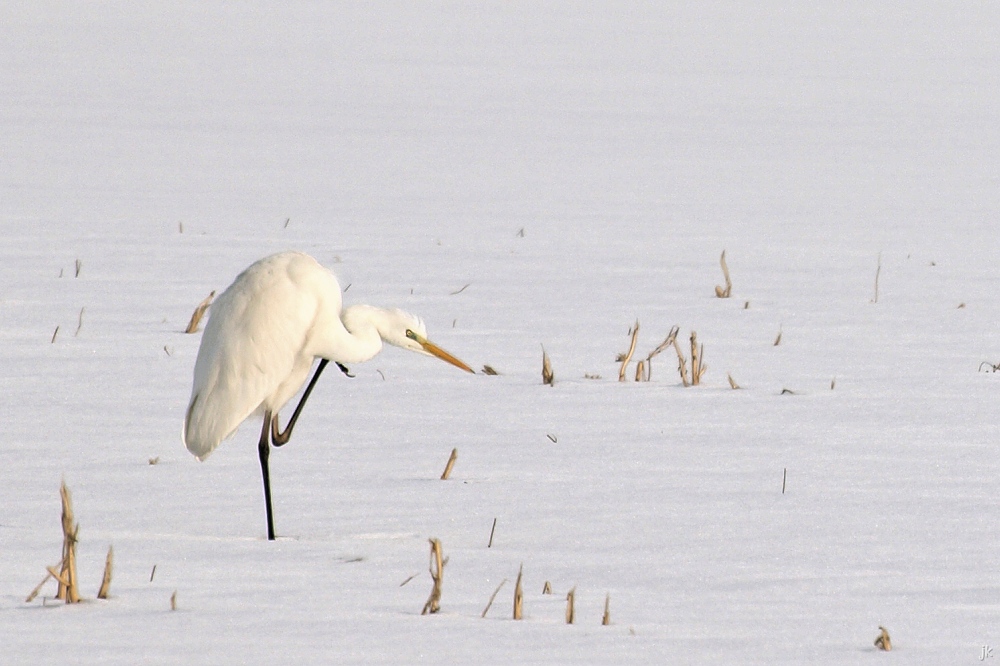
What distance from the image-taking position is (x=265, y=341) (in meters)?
4.55

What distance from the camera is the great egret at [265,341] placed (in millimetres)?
4480

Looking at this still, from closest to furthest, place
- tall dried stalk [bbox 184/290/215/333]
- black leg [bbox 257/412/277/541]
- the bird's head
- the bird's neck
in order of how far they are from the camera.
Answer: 1. black leg [bbox 257/412/277/541]
2. the bird's neck
3. the bird's head
4. tall dried stalk [bbox 184/290/215/333]

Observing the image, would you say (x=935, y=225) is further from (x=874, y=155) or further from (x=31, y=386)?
(x=31, y=386)

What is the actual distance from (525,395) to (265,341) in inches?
49.5

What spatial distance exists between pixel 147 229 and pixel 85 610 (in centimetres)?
643

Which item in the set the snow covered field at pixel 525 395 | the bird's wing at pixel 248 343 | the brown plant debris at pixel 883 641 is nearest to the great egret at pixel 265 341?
the bird's wing at pixel 248 343

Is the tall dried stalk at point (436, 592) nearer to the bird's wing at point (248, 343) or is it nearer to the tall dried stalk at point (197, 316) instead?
the bird's wing at point (248, 343)

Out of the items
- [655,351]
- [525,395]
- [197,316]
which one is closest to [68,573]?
[525,395]

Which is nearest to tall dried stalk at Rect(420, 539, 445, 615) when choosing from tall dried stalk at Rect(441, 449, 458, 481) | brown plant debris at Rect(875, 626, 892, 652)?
brown plant debris at Rect(875, 626, 892, 652)

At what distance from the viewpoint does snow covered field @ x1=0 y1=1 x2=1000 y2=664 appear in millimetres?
3188

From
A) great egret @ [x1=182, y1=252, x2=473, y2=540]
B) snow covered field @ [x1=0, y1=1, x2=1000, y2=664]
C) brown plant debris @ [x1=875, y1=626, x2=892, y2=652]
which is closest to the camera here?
brown plant debris @ [x1=875, y1=626, x2=892, y2=652]

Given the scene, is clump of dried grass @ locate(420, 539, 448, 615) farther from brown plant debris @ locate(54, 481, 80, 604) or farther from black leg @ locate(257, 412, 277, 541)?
black leg @ locate(257, 412, 277, 541)

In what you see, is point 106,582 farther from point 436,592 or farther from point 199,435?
point 199,435

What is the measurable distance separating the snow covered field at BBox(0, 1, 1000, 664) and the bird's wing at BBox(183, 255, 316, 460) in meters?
→ 0.24
